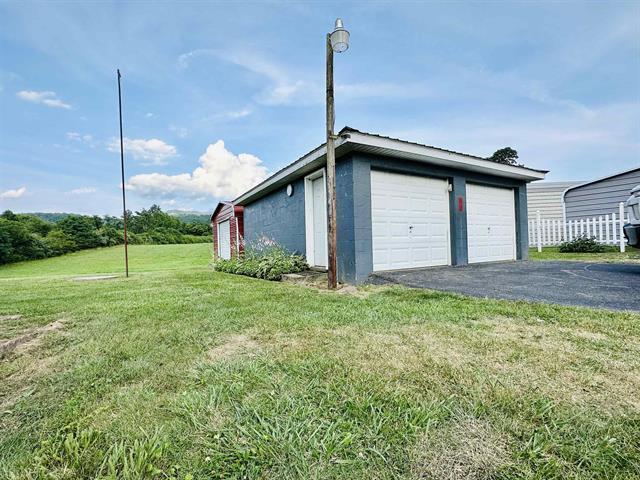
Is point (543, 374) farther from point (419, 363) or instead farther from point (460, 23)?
point (460, 23)

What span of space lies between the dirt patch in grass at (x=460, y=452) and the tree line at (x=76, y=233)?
31.0m

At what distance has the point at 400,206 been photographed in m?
6.13

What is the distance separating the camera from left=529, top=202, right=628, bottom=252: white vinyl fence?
30.0ft

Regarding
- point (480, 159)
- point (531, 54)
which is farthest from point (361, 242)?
point (531, 54)

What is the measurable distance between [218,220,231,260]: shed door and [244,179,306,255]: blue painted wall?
2451mm

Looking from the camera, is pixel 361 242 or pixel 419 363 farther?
pixel 361 242

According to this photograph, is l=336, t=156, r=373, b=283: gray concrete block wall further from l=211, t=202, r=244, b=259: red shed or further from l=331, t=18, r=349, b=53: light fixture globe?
l=211, t=202, r=244, b=259: red shed

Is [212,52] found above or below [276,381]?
above

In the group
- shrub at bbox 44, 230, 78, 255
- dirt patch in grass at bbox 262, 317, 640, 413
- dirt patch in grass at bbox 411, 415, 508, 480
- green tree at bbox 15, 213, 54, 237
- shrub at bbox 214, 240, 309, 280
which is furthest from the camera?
green tree at bbox 15, 213, 54, 237

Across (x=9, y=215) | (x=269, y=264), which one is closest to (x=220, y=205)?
(x=269, y=264)

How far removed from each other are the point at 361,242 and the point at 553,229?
9585 millimetres

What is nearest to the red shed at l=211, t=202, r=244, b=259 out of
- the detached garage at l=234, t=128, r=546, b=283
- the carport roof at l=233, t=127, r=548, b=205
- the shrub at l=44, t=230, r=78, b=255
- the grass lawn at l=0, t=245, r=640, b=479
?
the detached garage at l=234, t=128, r=546, b=283

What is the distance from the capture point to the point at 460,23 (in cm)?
682

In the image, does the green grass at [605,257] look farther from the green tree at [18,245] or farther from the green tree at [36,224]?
the green tree at [36,224]
